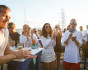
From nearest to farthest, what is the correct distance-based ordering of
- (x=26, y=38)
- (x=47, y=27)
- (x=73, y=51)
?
(x=73, y=51), (x=47, y=27), (x=26, y=38)

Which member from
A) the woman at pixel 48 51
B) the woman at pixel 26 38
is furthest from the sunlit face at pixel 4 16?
the woman at pixel 26 38

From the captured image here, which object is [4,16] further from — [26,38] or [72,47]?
[26,38]

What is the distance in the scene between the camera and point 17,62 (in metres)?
1.63

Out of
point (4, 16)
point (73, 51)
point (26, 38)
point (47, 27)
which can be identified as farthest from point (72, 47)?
point (4, 16)

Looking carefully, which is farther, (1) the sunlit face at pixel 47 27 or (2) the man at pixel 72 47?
(1) the sunlit face at pixel 47 27

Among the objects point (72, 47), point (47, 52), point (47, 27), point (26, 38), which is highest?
point (47, 27)

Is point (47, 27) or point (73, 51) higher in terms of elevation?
point (47, 27)

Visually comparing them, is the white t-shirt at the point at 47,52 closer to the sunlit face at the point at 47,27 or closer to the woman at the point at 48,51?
the woman at the point at 48,51

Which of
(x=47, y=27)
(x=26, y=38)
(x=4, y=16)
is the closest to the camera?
(x=4, y=16)

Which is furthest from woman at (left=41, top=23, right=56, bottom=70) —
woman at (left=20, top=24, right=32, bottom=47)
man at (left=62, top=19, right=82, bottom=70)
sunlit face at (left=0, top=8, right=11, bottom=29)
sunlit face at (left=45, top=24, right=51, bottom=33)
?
sunlit face at (left=0, top=8, right=11, bottom=29)

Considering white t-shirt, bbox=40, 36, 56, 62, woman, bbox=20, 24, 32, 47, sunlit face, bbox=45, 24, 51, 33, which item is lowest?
white t-shirt, bbox=40, 36, 56, 62

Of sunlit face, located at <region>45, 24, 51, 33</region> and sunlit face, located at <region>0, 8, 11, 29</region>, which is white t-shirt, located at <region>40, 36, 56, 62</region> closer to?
sunlit face, located at <region>45, 24, 51, 33</region>

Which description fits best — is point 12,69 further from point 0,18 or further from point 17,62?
point 0,18

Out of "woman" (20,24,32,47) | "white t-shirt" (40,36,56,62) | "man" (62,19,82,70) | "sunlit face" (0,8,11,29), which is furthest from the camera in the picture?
"woman" (20,24,32,47)
